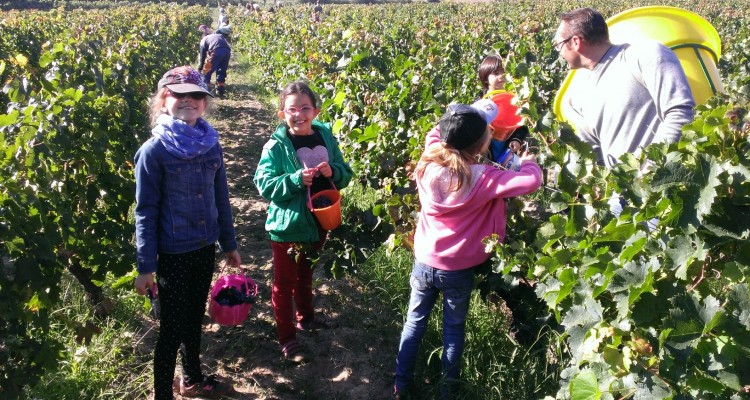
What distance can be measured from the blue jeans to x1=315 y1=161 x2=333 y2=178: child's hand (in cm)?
63

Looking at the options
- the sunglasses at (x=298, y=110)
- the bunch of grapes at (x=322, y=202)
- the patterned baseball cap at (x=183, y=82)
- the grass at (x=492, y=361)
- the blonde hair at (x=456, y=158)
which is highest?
the patterned baseball cap at (x=183, y=82)

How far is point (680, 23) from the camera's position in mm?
2570

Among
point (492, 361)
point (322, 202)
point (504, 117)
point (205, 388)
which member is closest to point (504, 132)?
point (504, 117)

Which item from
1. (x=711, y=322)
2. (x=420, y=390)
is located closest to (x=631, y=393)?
(x=711, y=322)

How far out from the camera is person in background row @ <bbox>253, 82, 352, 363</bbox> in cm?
289

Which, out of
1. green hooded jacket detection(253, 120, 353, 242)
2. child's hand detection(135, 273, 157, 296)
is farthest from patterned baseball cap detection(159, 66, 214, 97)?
child's hand detection(135, 273, 157, 296)

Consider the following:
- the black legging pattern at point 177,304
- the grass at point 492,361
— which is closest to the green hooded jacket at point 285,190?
the black legging pattern at point 177,304

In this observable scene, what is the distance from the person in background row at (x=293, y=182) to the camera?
9.48ft

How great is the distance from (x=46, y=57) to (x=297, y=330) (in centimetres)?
266

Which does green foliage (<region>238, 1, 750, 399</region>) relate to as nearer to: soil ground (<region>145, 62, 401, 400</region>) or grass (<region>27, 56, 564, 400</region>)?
grass (<region>27, 56, 564, 400</region>)

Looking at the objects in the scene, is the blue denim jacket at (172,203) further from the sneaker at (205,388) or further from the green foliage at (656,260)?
the green foliage at (656,260)

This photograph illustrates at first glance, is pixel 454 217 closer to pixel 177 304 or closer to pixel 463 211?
pixel 463 211

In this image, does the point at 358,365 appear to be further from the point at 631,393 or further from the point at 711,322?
the point at 711,322

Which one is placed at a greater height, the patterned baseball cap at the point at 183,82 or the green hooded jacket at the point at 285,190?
the patterned baseball cap at the point at 183,82
